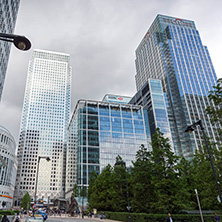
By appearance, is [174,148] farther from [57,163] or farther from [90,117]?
[57,163]

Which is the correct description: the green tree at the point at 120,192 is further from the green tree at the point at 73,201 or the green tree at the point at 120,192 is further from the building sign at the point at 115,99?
the building sign at the point at 115,99

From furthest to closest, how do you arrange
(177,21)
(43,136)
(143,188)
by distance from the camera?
(43,136)
(177,21)
(143,188)

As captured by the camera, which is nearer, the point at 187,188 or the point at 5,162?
the point at 187,188

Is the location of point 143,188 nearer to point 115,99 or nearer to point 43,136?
point 115,99

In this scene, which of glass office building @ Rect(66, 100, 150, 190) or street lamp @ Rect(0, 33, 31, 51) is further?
glass office building @ Rect(66, 100, 150, 190)

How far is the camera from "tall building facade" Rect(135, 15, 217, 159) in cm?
11906

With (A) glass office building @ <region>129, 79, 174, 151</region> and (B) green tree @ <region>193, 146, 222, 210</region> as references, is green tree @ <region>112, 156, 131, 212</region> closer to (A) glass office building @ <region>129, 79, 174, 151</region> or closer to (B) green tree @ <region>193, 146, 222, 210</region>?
(B) green tree @ <region>193, 146, 222, 210</region>

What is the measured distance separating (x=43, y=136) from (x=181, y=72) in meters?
124

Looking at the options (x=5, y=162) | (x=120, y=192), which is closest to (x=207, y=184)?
(x=120, y=192)

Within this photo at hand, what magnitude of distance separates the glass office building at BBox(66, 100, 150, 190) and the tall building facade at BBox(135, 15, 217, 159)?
2057 centimetres

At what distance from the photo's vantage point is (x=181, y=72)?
132875 millimetres

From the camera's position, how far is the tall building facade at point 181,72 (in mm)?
119062

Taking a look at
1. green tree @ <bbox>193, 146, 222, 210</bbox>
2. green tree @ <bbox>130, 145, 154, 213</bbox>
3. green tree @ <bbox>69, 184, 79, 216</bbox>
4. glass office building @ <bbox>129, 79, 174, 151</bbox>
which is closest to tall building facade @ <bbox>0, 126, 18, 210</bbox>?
green tree @ <bbox>69, 184, 79, 216</bbox>

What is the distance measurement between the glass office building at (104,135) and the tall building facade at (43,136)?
175 ft
